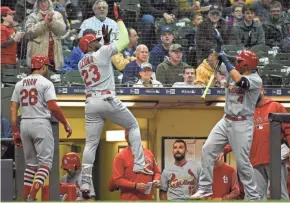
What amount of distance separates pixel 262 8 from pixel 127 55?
10.0 feet

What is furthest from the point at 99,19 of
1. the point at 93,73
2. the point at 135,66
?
the point at 93,73

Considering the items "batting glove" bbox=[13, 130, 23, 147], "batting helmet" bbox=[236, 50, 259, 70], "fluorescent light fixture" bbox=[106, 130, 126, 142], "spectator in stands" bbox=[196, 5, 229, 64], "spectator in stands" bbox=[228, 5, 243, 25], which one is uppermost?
"spectator in stands" bbox=[228, 5, 243, 25]

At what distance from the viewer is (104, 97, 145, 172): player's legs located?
1302 cm

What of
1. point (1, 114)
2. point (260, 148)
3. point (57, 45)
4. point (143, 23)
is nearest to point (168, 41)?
point (143, 23)

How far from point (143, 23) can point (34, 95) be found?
18.0ft

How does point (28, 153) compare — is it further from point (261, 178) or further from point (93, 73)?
point (261, 178)

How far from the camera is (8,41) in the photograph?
16.2m

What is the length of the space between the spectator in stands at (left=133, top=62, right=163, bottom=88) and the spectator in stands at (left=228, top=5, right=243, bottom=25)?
109 inches

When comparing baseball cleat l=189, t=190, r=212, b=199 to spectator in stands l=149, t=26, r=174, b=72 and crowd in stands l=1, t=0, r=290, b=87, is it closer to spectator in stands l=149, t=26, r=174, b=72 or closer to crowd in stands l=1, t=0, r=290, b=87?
crowd in stands l=1, t=0, r=290, b=87

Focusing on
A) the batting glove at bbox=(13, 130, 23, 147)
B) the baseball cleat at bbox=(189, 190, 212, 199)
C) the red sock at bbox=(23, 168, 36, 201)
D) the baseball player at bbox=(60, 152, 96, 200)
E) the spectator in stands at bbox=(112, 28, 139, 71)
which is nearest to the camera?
the baseball cleat at bbox=(189, 190, 212, 199)

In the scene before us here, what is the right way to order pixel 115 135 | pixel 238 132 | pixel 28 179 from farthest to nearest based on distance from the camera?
pixel 115 135
pixel 28 179
pixel 238 132

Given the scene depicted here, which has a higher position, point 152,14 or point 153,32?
point 152,14

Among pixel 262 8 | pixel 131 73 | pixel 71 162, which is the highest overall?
pixel 262 8

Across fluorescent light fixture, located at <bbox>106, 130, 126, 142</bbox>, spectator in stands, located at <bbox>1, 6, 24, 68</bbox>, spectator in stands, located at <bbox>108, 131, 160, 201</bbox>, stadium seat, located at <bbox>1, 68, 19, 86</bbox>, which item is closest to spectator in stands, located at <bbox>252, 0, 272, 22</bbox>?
fluorescent light fixture, located at <bbox>106, 130, 126, 142</bbox>
